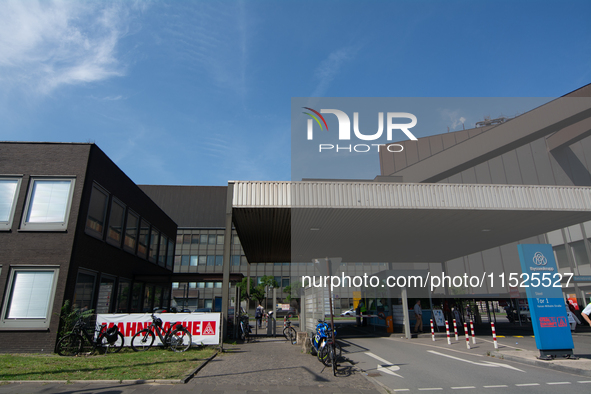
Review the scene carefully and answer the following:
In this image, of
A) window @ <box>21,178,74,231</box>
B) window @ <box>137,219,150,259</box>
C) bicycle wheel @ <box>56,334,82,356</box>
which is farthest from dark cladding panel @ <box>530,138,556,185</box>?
bicycle wheel @ <box>56,334,82,356</box>

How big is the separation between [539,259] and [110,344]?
42.0ft

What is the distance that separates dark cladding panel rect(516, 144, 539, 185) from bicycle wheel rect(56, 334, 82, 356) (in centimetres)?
5448

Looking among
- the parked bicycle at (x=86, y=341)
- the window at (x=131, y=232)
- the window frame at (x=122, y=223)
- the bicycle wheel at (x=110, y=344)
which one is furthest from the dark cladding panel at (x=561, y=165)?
the parked bicycle at (x=86, y=341)

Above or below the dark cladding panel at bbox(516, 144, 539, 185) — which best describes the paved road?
below

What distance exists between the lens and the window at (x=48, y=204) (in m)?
12.2

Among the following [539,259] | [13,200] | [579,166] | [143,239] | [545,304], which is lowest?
[545,304]

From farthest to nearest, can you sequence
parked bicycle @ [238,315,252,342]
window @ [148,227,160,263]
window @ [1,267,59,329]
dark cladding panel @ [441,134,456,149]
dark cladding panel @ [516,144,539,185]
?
1. dark cladding panel @ [441,134,456,149]
2. dark cladding panel @ [516,144,539,185]
3. window @ [148,227,160,263]
4. parked bicycle @ [238,315,252,342]
5. window @ [1,267,59,329]

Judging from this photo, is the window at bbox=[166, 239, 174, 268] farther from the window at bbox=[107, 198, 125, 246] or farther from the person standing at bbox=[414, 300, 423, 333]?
the person standing at bbox=[414, 300, 423, 333]

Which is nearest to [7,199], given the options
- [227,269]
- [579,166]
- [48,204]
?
[48,204]

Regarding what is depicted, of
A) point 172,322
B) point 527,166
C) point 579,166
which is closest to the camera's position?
point 172,322

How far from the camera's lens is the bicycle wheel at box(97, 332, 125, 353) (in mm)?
10859

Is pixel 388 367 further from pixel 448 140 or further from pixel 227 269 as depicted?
pixel 448 140

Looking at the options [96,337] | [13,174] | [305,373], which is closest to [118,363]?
[96,337]

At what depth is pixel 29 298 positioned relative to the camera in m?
11.5
